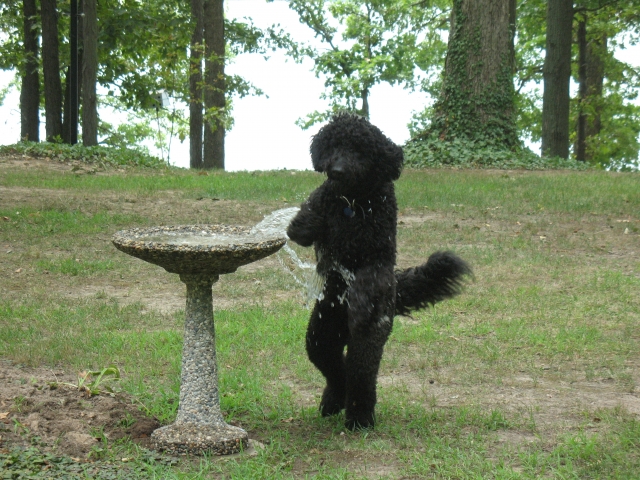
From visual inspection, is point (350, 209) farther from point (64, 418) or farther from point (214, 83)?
point (214, 83)

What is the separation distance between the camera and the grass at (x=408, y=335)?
4.68 meters

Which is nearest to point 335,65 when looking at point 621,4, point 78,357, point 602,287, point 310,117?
point 310,117

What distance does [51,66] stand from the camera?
22.2 metres

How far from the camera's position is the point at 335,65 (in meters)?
38.2

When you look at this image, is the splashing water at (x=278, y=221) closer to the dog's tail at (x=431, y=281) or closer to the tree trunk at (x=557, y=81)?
the dog's tail at (x=431, y=281)

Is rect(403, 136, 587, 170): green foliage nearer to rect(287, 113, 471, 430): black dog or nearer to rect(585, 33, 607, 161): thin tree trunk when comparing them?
rect(585, 33, 607, 161): thin tree trunk

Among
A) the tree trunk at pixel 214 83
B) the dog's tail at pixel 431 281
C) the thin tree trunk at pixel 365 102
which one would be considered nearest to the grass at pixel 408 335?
the dog's tail at pixel 431 281

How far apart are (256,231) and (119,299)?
3.84m

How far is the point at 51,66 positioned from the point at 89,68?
12.9ft

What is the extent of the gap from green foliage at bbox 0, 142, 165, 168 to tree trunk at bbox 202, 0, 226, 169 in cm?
504

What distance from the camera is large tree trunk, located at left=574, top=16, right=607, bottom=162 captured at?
27.4 meters

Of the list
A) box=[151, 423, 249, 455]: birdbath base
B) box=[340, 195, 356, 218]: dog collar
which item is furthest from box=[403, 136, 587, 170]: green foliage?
box=[151, 423, 249, 455]: birdbath base

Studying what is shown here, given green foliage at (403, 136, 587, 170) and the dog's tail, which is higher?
green foliage at (403, 136, 587, 170)

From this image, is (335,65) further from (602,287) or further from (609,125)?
(602,287)
